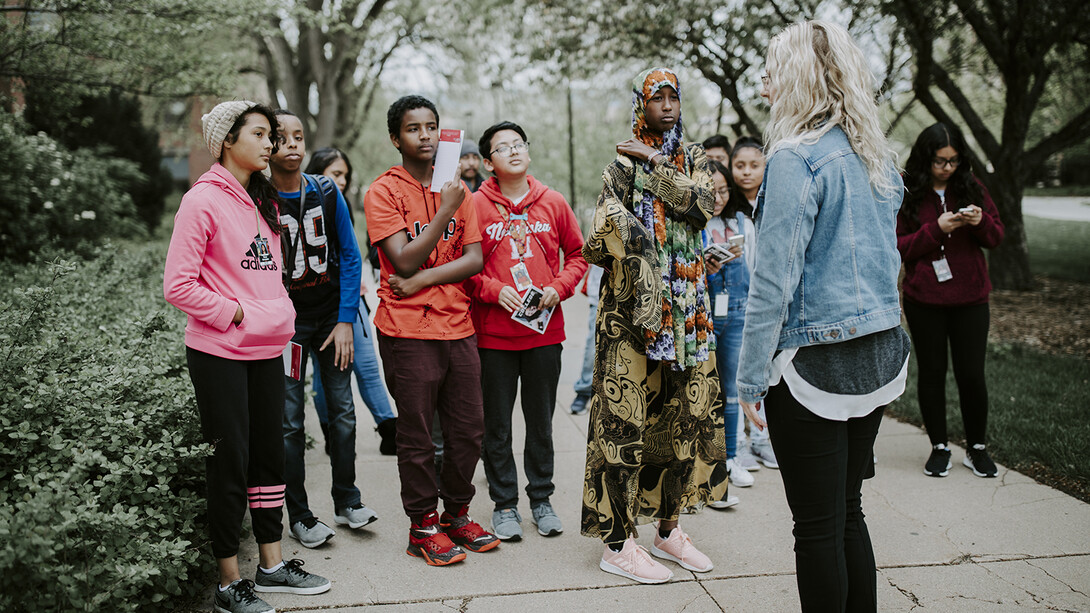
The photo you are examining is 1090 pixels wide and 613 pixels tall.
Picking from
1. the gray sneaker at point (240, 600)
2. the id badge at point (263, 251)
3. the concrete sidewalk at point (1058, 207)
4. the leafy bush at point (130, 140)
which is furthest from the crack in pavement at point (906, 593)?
the concrete sidewalk at point (1058, 207)

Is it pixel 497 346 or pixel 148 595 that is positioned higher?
pixel 497 346

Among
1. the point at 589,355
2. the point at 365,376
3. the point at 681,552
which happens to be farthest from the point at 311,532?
the point at 589,355

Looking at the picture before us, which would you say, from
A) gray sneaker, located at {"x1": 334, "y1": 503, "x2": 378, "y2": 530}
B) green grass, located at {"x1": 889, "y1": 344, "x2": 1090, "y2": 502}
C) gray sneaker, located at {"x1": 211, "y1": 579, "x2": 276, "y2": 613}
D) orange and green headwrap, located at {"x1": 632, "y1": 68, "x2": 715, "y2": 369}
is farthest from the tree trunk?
gray sneaker, located at {"x1": 211, "y1": 579, "x2": 276, "y2": 613}

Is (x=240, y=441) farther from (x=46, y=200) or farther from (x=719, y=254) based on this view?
(x=46, y=200)

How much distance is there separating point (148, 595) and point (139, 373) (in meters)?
1.06

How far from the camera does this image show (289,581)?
3357 mm

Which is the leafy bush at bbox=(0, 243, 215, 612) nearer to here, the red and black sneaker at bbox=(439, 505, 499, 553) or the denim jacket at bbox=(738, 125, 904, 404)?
the red and black sneaker at bbox=(439, 505, 499, 553)

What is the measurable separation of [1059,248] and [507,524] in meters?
20.7

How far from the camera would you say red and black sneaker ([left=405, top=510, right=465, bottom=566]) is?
3680 mm

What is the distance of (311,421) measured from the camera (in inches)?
250

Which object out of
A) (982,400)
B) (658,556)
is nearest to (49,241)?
(658,556)

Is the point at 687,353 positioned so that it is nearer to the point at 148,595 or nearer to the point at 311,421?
the point at 148,595

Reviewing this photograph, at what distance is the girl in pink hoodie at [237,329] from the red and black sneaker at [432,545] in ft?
1.69

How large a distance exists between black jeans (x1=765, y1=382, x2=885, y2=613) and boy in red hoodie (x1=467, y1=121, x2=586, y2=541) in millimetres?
1662
